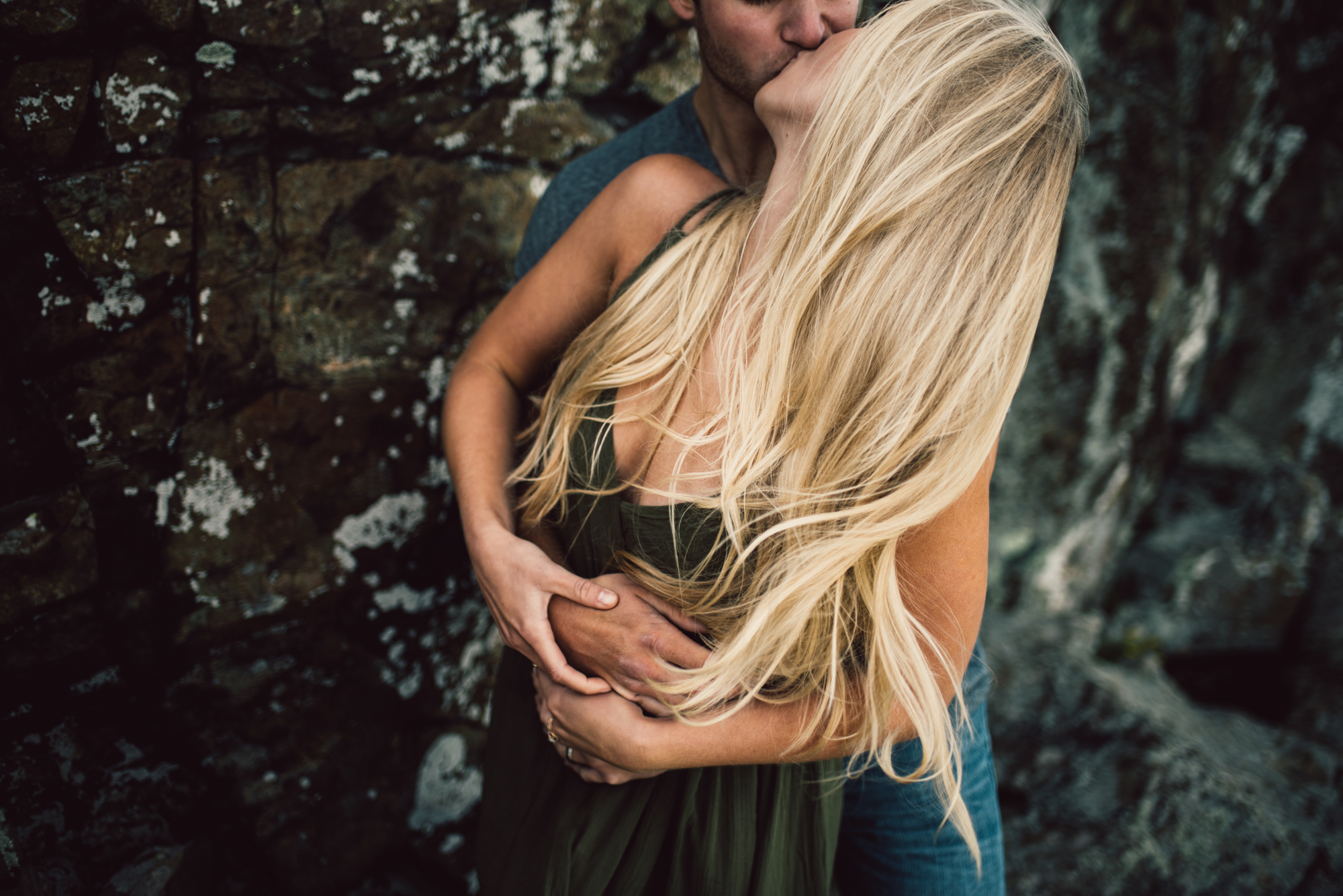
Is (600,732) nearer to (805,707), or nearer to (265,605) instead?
(805,707)

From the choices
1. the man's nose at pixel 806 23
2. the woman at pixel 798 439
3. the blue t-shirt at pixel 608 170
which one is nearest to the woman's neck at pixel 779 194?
Answer: the woman at pixel 798 439

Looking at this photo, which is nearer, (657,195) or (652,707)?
(652,707)

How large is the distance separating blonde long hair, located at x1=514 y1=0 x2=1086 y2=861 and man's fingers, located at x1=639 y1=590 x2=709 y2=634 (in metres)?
0.02

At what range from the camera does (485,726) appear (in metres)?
1.77

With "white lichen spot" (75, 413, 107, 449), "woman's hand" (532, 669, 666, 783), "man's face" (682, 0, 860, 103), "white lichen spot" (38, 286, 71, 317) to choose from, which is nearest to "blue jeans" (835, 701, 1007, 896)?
"woman's hand" (532, 669, 666, 783)

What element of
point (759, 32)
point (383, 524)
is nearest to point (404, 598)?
point (383, 524)

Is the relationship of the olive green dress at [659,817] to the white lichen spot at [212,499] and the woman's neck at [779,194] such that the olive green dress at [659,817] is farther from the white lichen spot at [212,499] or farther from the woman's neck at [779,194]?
the white lichen spot at [212,499]

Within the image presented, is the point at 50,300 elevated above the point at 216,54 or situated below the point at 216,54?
below

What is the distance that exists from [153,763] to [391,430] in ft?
2.63

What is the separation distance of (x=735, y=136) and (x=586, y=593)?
3.14 ft

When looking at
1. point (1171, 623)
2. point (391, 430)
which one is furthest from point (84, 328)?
point (1171, 623)

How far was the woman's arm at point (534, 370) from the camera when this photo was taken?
41.6 inches

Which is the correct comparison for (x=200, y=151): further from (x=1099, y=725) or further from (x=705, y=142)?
(x=1099, y=725)

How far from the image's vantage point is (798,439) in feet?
3.13
